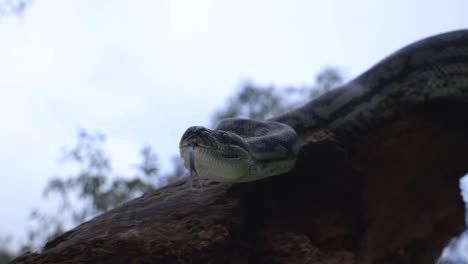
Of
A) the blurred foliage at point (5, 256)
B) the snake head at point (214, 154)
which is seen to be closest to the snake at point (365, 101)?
the snake head at point (214, 154)

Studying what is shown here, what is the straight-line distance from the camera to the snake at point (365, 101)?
14.4ft

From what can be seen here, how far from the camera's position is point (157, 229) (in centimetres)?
379

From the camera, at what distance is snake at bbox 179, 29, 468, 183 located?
438 cm

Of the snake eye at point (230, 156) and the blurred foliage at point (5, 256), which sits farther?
the blurred foliage at point (5, 256)

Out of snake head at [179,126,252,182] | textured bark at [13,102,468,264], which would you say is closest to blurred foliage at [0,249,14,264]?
textured bark at [13,102,468,264]

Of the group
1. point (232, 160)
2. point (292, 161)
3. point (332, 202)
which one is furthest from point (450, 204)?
point (232, 160)

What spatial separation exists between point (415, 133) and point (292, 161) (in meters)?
1.33

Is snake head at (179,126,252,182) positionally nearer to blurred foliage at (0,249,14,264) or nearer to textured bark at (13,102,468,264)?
textured bark at (13,102,468,264)

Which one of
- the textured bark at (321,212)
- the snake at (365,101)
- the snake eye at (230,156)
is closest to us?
the textured bark at (321,212)

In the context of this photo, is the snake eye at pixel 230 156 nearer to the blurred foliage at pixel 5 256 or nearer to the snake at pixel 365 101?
the snake at pixel 365 101

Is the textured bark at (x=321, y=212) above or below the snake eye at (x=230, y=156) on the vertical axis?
below

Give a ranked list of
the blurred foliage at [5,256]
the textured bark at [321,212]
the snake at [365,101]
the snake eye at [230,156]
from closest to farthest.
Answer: the textured bark at [321,212] → the snake eye at [230,156] → the snake at [365,101] → the blurred foliage at [5,256]

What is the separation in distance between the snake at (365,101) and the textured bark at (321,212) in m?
0.18

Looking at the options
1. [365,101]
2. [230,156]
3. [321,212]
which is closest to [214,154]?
[230,156]
